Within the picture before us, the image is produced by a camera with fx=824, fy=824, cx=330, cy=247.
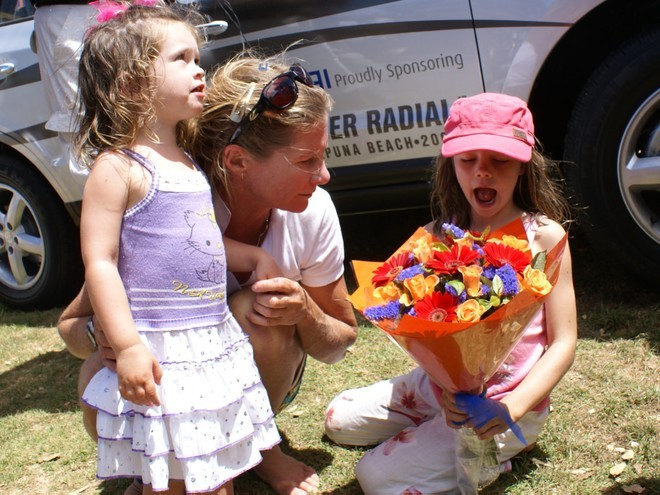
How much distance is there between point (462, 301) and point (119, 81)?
1.05 meters

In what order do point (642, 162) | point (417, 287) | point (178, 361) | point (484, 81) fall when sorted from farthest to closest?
point (484, 81), point (642, 162), point (178, 361), point (417, 287)

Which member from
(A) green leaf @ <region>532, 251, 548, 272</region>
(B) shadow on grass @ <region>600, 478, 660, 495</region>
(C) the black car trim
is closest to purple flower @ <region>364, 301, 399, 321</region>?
(A) green leaf @ <region>532, 251, 548, 272</region>

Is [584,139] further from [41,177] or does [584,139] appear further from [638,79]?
[41,177]

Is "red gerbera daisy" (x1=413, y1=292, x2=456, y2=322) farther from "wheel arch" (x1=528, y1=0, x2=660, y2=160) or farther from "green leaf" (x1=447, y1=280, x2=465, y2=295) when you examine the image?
"wheel arch" (x1=528, y1=0, x2=660, y2=160)

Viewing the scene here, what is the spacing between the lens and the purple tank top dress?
215cm

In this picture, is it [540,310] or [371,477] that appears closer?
[540,310]

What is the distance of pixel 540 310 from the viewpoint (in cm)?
244

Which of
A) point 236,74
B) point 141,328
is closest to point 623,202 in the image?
point 236,74

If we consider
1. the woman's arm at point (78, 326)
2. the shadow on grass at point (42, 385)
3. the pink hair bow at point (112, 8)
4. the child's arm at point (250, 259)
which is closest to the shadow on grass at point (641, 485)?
the child's arm at point (250, 259)

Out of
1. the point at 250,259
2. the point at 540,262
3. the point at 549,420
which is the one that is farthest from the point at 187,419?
the point at 549,420

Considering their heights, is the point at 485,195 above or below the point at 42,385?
above

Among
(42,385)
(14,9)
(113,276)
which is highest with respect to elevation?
(14,9)

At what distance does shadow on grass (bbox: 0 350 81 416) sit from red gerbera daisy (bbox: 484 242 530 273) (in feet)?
7.02

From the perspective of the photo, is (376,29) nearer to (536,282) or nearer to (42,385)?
(536,282)
